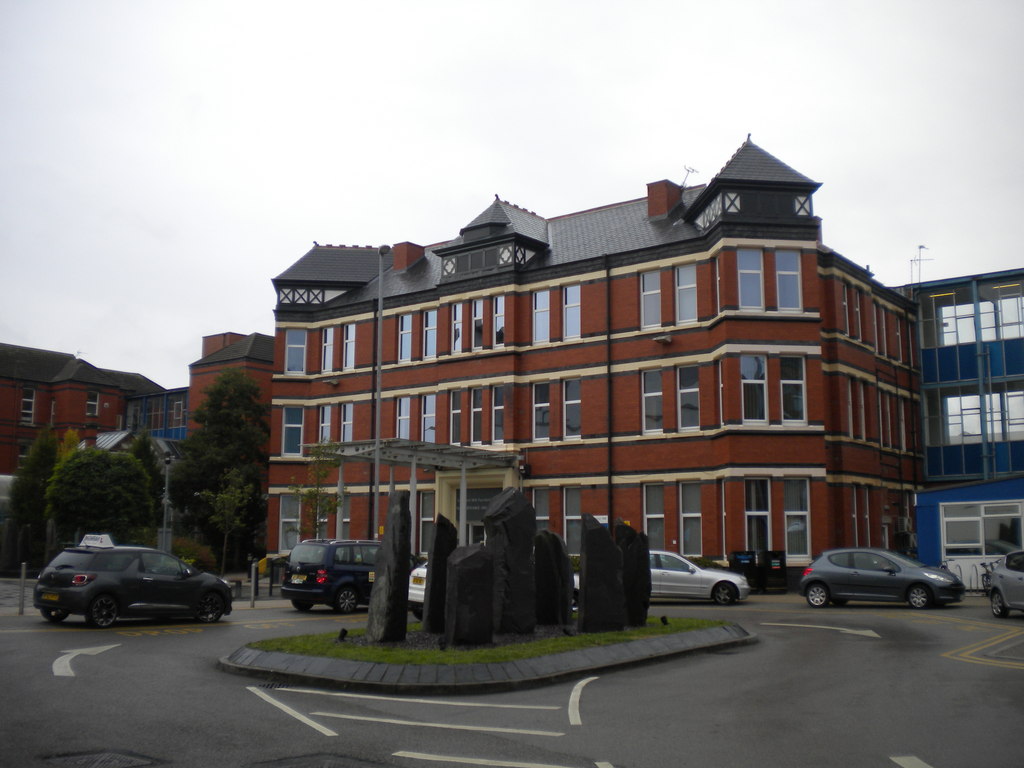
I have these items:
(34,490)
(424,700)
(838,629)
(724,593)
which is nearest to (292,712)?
(424,700)

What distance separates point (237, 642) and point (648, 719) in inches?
361

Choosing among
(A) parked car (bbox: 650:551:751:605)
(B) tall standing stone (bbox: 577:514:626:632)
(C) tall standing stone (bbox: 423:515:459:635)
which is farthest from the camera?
(A) parked car (bbox: 650:551:751:605)

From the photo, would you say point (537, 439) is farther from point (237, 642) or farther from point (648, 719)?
point (648, 719)

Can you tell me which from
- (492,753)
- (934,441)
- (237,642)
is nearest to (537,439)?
(934,441)

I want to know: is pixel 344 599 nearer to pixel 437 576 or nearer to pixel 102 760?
pixel 437 576

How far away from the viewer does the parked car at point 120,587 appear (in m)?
18.0

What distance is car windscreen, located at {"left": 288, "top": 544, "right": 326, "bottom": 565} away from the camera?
2364 centimetres

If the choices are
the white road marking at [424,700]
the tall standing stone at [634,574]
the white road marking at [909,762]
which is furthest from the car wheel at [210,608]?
the white road marking at [909,762]

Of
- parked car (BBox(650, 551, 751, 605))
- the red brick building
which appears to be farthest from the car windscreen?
parked car (BBox(650, 551, 751, 605))

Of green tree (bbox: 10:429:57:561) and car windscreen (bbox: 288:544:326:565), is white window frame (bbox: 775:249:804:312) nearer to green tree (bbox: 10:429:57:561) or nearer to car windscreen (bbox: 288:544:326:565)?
car windscreen (bbox: 288:544:326:565)

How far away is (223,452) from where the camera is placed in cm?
→ 4891

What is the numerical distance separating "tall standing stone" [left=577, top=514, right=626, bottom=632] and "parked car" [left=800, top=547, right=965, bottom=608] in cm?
985

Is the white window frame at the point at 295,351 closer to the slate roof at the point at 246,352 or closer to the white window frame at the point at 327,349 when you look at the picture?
the white window frame at the point at 327,349

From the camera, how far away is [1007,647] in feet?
48.6
